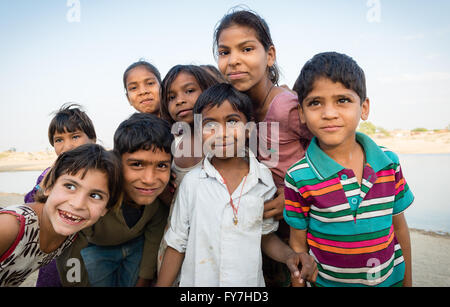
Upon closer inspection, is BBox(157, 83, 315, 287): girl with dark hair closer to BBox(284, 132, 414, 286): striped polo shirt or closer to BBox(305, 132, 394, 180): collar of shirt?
BBox(284, 132, 414, 286): striped polo shirt

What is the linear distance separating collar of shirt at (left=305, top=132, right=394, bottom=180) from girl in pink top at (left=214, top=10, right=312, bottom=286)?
317mm

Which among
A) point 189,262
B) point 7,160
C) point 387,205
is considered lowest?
point 7,160

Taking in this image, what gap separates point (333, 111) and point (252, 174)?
2.13 feet

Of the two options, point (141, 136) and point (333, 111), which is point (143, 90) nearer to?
point (141, 136)

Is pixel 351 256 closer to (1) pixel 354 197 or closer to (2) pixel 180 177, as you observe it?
(1) pixel 354 197

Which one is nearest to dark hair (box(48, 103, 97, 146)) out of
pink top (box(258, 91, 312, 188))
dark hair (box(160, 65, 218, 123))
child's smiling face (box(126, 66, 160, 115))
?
child's smiling face (box(126, 66, 160, 115))

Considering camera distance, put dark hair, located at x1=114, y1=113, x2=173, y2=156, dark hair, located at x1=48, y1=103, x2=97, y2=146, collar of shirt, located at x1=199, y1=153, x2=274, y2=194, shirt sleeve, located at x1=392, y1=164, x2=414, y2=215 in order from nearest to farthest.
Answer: shirt sleeve, located at x1=392, y1=164, x2=414, y2=215
collar of shirt, located at x1=199, y1=153, x2=274, y2=194
dark hair, located at x1=114, y1=113, x2=173, y2=156
dark hair, located at x1=48, y1=103, x2=97, y2=146

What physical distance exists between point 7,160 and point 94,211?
93.4ft

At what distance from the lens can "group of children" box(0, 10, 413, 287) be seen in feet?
4.91

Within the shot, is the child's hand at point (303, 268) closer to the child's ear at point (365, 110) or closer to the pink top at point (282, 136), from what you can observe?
the pink top at point (282, 136)
